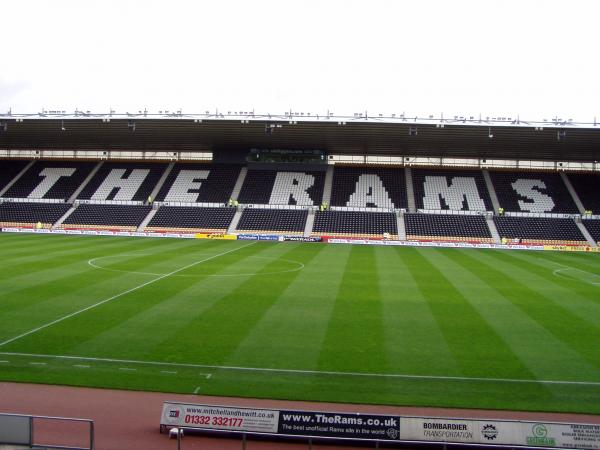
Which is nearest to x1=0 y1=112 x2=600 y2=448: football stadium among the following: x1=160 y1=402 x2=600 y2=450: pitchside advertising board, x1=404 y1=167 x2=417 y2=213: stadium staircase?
x1=160 y1=402 x2=600 y2=450: pitchside advertising board

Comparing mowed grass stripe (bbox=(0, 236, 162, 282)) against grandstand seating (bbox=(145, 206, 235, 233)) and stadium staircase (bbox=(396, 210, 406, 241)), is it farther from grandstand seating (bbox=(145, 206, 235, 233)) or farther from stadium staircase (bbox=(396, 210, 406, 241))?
stadium staircase (bbox=(396, 210, 406, 241))

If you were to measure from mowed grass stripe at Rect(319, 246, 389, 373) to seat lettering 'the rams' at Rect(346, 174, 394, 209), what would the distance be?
28618 millimetres

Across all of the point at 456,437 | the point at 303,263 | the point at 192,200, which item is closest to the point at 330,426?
the point at 456,437

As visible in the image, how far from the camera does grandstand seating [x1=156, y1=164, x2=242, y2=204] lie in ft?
182

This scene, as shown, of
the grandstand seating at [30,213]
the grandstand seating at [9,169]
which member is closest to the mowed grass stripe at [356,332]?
the grandstand seating at [30,213]

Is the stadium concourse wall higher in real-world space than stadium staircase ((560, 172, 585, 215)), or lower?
lower

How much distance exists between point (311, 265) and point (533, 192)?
33613 millimetres

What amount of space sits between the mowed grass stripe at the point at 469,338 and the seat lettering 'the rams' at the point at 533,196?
31631 millimetres

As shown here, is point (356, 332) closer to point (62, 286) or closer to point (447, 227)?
point (62, 286)

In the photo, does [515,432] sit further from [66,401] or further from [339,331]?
[66,401]

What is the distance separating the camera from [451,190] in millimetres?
54812

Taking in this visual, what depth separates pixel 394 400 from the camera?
1150 cm

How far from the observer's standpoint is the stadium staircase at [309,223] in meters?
48.7

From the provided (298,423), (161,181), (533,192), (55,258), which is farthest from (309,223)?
(298,423)
